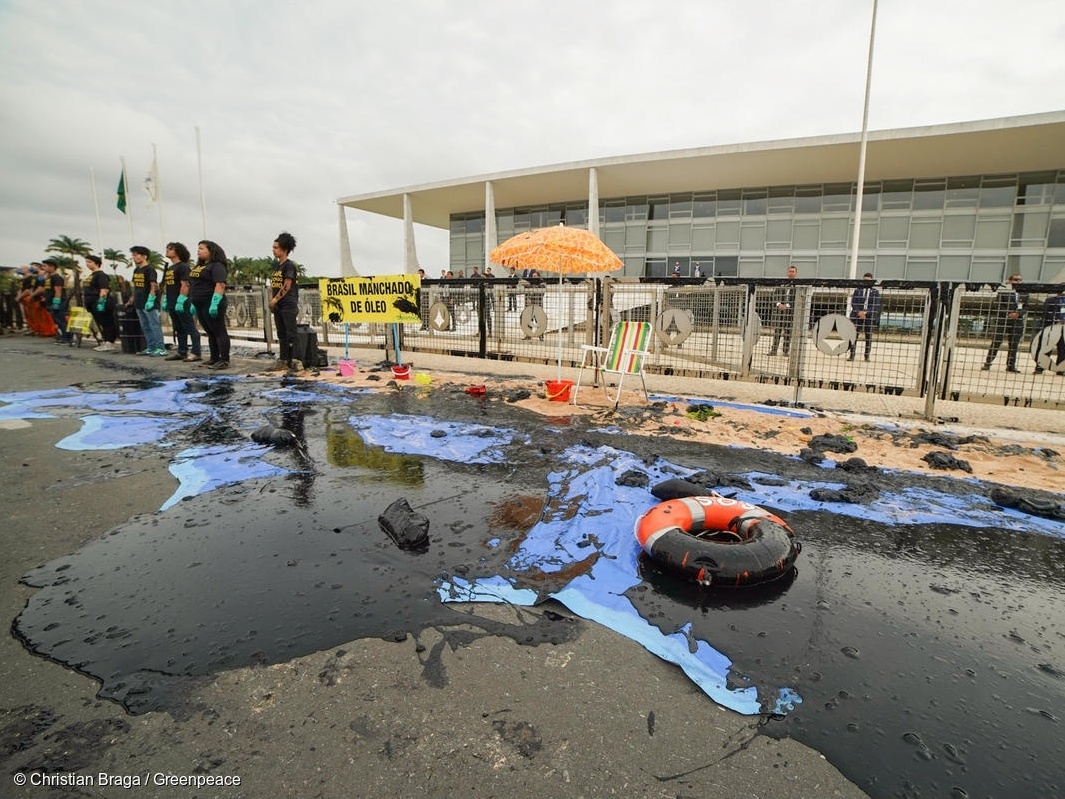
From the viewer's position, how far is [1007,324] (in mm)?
5883

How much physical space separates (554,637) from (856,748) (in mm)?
1079

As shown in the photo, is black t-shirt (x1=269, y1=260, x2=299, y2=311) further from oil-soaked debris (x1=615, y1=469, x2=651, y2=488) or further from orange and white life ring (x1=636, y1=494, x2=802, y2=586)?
orange and white life ring (x1=636, y1=494, x2=802, y2=586)

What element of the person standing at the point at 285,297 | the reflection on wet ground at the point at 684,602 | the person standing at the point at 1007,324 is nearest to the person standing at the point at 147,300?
the person standing at the point at 285,297

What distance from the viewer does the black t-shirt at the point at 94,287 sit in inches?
479

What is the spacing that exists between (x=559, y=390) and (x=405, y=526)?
429 cm

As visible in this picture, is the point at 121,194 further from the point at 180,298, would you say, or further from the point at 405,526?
the point at 405,526

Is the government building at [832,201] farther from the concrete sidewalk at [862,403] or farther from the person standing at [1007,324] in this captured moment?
the person standing at [1007,324]

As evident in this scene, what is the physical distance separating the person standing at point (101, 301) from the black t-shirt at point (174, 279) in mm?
3247

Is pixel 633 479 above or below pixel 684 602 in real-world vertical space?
above

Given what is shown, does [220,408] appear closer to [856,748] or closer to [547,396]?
[547,396]

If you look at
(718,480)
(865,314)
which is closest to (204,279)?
(718,480)

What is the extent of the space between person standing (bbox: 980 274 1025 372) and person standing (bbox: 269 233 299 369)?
1067cm

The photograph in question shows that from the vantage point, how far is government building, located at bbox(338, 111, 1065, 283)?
65.9 feet

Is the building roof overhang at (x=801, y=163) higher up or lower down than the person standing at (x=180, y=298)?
higher up
